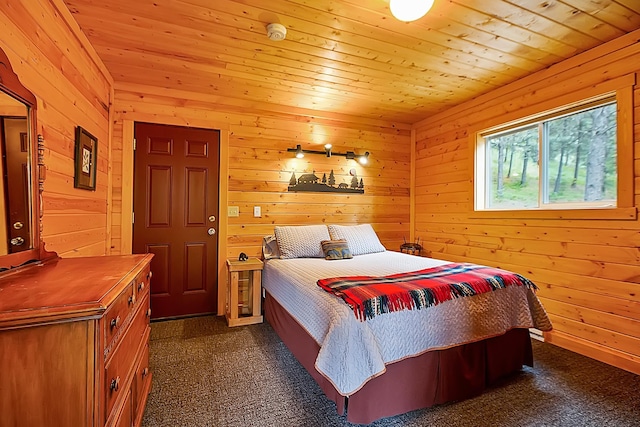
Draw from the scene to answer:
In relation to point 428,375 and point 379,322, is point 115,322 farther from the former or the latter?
point 428,375

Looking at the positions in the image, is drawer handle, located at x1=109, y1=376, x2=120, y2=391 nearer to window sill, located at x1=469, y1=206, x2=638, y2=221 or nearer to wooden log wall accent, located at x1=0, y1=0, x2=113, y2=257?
wooden log wall accent, located at x1=0, y1=0, x2=113, y2=257

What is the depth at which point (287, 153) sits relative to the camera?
3.58 metres

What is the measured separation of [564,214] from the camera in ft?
8.21

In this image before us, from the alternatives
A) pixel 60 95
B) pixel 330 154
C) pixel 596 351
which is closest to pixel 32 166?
pixel 60 95

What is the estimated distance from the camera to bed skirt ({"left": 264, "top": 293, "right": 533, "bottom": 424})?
155 centimetres

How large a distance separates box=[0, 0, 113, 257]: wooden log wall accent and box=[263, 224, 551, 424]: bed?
149 cm

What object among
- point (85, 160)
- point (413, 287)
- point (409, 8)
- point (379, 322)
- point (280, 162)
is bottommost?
point (379, 322)

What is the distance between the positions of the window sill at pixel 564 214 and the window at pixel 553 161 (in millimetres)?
86

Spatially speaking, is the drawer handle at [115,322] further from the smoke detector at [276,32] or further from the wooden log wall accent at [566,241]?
the wooden log wall accent at [566,241]

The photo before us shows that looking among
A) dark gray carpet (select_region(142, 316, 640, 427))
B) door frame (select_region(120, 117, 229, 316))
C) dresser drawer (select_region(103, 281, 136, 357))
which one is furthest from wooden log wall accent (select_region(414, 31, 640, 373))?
dresser drawer (select_region(103, 281, 136, 357))

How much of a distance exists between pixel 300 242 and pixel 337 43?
177 centimetres

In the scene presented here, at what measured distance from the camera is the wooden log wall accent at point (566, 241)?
7.09 ft

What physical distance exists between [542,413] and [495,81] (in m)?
2.71

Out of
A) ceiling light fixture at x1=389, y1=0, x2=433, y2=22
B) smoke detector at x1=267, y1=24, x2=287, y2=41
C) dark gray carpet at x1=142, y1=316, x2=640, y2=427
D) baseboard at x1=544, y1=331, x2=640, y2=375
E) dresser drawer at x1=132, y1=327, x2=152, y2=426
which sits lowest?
dark gray carpet at x1=142, y1=316, x2=640, y2=427
